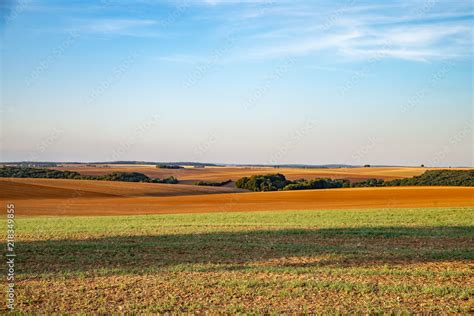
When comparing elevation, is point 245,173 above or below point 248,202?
above

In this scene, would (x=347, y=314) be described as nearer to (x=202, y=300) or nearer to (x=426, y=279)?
(x=202, y=300)

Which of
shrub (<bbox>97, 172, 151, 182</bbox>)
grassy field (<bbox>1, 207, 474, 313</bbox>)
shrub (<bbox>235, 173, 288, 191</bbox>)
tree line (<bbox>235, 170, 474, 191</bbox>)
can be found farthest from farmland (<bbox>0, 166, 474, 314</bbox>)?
shrub (<bbox>97, 172, 151, 182</bbox>)

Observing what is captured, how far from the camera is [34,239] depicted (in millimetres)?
21516

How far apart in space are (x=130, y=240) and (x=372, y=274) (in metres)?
11.0

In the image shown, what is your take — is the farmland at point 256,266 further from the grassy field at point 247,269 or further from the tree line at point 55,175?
the tree line at point 55,175

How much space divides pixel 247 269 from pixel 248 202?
37.6 m

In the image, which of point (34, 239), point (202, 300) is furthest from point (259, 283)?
point (34, 239)

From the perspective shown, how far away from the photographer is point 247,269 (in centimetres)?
1454

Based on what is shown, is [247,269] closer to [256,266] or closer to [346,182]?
[256,266]

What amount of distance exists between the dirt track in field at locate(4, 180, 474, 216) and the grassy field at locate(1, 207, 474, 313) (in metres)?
17.7

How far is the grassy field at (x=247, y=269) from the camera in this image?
10.7 m

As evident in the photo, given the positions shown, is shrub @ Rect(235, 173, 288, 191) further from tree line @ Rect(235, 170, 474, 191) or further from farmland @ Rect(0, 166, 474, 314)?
farmland @ Rect(0, 166, 474, 314)

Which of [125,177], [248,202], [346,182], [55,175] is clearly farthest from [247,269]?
[55,175]

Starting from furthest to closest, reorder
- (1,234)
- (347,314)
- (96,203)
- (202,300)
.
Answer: (96,203), (1,234), (202,300), (347,314)
